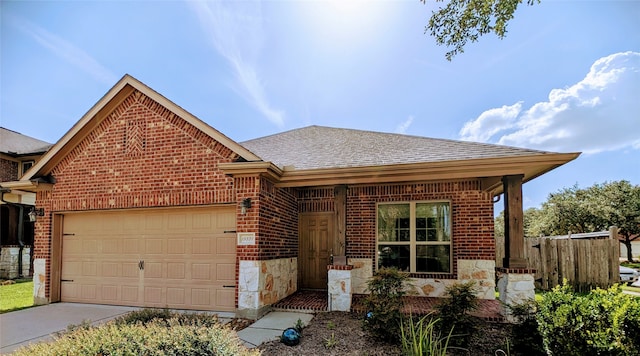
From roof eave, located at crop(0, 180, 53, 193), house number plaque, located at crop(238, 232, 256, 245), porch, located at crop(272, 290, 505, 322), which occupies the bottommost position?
porch, located at crop(272, 290, 505, 322)

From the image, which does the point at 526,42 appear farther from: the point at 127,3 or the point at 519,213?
the point at 127,3

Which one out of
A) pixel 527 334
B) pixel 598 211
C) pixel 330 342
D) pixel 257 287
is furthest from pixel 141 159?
pixel 598 211

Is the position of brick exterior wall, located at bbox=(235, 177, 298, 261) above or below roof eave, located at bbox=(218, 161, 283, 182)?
below

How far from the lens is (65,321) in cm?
665

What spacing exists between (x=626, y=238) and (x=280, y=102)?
3184cm

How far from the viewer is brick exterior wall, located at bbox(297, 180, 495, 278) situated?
7.93 meters

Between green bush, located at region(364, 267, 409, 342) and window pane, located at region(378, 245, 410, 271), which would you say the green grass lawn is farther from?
window pane, located at region(378, 245, 410, 271)

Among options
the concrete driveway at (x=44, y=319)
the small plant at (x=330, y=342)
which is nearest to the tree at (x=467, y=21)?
the small plant at (x=330, y=342)

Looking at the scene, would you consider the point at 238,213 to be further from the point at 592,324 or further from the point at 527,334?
→ the point at 592,324

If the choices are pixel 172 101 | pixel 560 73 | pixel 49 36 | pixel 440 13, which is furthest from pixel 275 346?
pixel 560 73

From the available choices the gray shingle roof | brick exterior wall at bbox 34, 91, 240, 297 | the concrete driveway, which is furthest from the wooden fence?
the concrete driveway

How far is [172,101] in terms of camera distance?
7.70 meters

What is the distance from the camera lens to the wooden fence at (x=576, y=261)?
10328 mm

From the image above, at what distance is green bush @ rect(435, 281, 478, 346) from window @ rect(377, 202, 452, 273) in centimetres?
321
